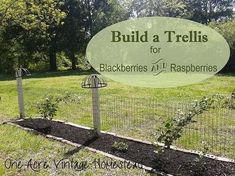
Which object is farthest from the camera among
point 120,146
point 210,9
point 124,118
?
point 210,9

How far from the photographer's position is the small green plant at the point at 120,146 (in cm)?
588

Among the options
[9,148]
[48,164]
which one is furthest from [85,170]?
[9,148]

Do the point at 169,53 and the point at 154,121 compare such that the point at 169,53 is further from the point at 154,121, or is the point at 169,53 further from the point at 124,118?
the point at 154,121

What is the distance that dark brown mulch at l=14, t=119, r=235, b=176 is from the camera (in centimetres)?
488

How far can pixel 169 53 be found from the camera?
18688 mm

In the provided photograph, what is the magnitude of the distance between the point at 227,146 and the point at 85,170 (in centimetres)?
267

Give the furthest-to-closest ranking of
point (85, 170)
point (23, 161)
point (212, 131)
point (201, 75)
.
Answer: point (201, 75) → point (212, 131) → point (23, 161) → point (85, 170)

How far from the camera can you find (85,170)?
5184mm

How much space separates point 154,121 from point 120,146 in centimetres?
257

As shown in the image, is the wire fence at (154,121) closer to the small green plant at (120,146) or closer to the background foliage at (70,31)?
the small green plant at (120,146)

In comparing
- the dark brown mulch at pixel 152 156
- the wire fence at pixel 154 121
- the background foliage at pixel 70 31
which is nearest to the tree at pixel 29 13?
the wire fence at pixel 154 121

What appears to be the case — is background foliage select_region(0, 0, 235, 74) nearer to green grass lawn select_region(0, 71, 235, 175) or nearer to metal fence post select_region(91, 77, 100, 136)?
green grass lawn select_region(0, 71, 235, 175)

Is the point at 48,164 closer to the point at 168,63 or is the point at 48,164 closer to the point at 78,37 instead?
the point at 168,63

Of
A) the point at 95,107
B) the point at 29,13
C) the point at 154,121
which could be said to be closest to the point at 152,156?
the point at 95,107
